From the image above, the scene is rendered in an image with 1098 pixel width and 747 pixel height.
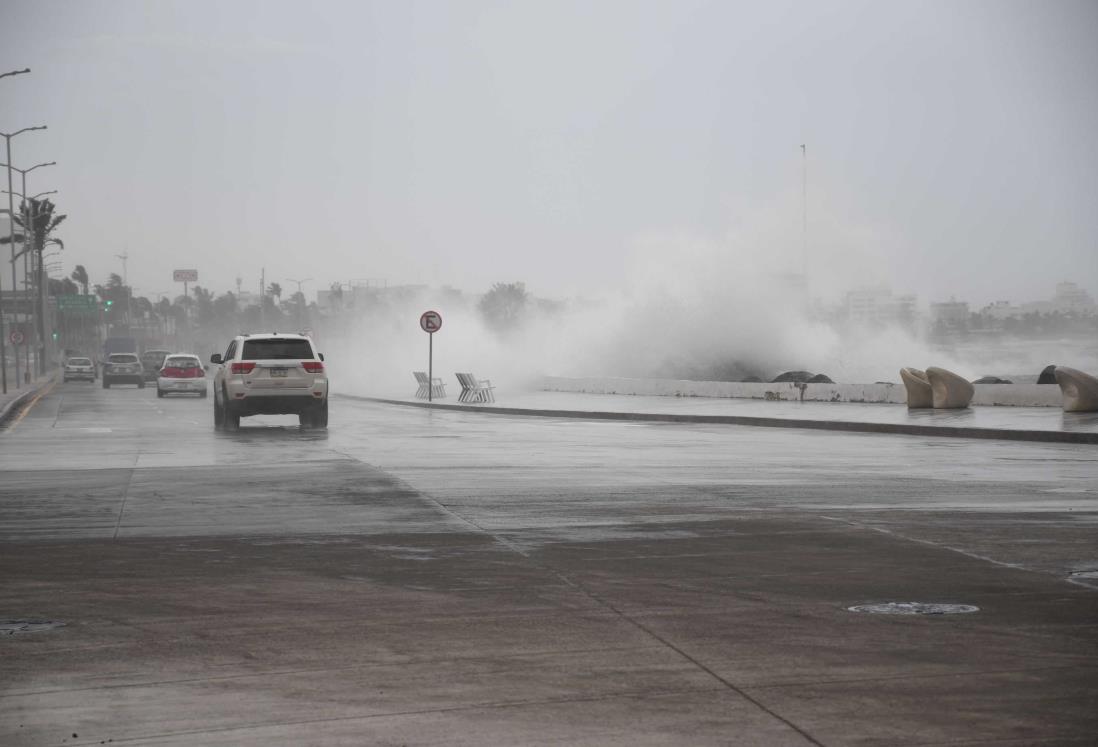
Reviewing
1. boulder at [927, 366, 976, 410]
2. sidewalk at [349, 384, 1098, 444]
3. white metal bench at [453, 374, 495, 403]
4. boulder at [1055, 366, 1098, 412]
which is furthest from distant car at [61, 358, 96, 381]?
boulder at [1055, 366, 1098, 412]

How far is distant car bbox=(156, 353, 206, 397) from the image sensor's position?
186 ft

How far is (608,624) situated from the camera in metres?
7.95

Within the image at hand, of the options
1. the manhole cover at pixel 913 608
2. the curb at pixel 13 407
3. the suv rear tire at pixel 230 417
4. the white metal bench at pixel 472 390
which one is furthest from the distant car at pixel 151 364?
the manhole cover at pixel 913 608

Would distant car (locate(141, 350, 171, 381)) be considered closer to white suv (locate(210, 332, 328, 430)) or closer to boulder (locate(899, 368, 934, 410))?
white suv (locate(210, 332, 328, 430))

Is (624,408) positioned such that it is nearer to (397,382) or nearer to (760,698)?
(760,698)

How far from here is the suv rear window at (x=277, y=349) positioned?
3097 centimetres

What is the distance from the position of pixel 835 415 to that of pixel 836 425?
3.29 meters

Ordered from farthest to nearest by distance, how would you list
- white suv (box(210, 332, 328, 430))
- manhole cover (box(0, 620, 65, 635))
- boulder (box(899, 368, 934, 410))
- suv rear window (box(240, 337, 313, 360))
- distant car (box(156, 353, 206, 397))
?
distant car (box(156, 353, 206, 397)), boulder (box(899, 368, 934, 410)), suv rear window (box(240, 337, 313, 360)), white suv (box(210, 332, 328, 430)), manhole cover (box(0, 620, 65, 635))

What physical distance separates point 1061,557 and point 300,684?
6136mm

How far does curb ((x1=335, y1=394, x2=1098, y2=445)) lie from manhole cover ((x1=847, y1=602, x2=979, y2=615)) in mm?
16746

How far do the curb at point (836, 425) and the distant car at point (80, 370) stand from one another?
51850 millimetres

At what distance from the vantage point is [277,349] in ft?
102

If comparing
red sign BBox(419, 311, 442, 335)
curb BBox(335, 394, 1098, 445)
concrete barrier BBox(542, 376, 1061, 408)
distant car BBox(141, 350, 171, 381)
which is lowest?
curb BBox(335, 394, 1098, 445)

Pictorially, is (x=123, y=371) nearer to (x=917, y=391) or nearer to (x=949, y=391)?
(x=917, y=391)
